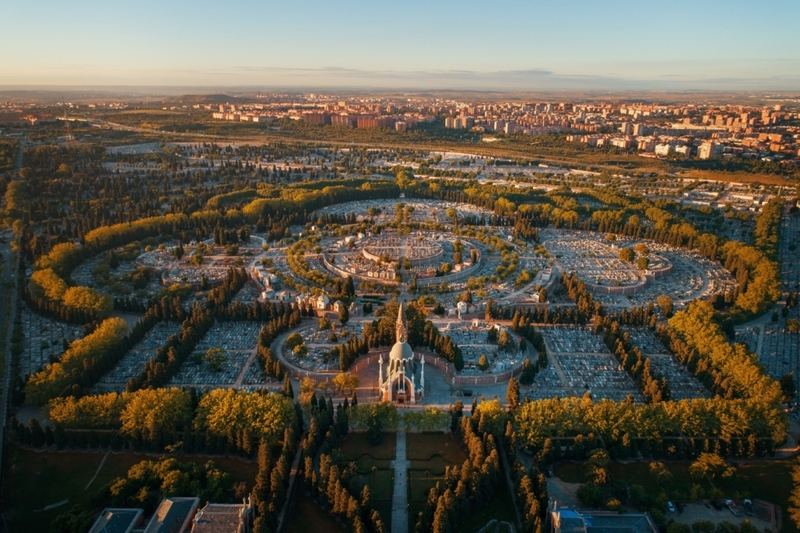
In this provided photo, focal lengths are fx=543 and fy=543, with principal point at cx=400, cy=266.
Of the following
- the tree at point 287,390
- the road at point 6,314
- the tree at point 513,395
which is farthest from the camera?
the tree at point 287,390

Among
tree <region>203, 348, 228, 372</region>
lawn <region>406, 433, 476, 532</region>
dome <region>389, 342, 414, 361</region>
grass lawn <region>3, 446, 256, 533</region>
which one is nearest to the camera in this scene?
grass lawn <region>3, 446, 256, 533</region>

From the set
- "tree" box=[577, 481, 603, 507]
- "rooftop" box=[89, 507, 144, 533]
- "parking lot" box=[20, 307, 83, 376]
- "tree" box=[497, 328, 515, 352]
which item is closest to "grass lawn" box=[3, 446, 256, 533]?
"rooftop" box=[89, 507, 144, 533]

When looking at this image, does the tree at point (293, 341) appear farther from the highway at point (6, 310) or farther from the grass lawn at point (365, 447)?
the highway at point (6, 310)

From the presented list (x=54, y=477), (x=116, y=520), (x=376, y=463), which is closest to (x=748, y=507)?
(x=376, y=463)

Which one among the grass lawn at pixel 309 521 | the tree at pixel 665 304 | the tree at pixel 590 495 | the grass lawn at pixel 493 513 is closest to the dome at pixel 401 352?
the grass lawn at pixel 493 513

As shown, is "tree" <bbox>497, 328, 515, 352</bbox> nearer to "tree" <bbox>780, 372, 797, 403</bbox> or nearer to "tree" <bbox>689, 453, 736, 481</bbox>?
"tree" <bbox>689, 453, 736, 481</bbox>

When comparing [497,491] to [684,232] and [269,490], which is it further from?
[684,232]
